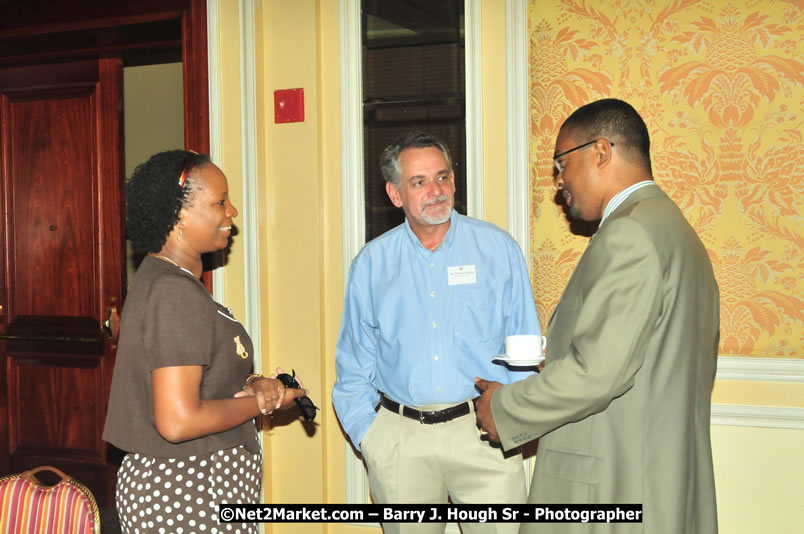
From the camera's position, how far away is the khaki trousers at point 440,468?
8.34 feet

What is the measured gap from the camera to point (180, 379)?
192cm

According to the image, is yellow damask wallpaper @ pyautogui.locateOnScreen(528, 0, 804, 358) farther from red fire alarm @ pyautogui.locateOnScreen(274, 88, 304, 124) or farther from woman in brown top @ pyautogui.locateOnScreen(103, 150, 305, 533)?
woman in brown top @ pyautogui.locateOnScreen(103, 150, 305, 533)

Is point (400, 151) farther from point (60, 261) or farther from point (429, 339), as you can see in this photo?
point (60, 261)

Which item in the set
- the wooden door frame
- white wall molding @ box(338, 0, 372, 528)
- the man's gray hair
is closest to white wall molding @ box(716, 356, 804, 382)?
the man's gray hair

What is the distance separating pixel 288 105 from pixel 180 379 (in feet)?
6.17

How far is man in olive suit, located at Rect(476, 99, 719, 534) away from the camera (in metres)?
1.84

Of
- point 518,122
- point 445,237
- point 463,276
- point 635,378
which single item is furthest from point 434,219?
point 635,378

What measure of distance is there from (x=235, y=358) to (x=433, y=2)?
200cm

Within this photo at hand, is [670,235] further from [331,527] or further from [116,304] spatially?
[116,304]

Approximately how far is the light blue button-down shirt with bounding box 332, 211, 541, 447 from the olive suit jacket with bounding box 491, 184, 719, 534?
60 centimetres

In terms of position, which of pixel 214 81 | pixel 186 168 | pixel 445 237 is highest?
pixel 214 81

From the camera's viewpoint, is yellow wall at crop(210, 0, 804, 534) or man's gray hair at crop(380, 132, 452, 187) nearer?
man's gray hair at crop(380, 132, 452, 187)

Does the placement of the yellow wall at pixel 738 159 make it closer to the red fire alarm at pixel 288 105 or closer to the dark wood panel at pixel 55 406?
Result: the red fire alarm at pixel 288 105

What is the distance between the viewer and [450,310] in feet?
8.70
